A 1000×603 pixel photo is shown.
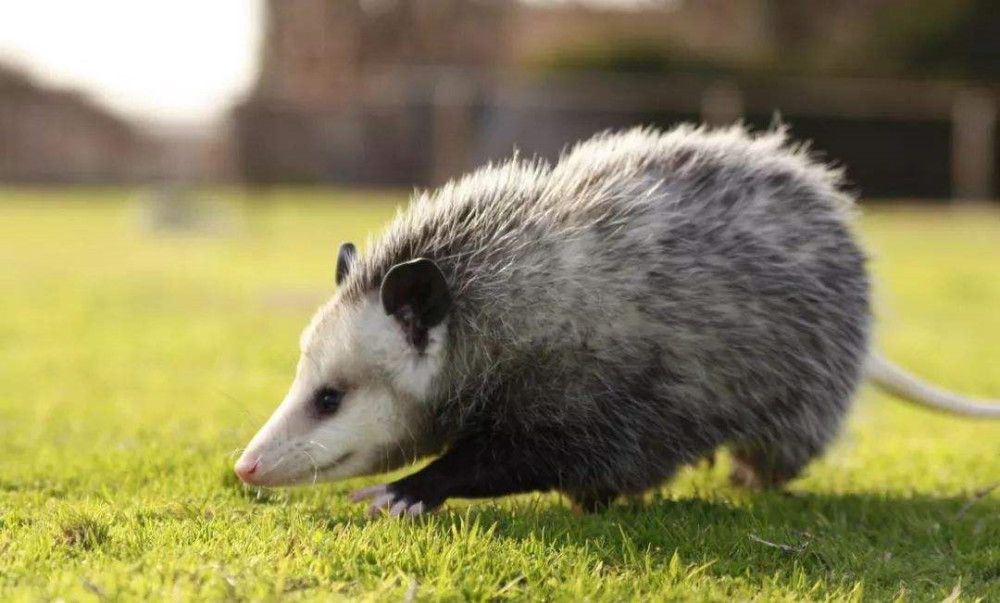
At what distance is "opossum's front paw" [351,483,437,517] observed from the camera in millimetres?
2570

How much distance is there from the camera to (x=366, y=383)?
2.72m

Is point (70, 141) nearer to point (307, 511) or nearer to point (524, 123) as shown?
point (524, 123)

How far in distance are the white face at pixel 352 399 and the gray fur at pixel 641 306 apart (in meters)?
0.07

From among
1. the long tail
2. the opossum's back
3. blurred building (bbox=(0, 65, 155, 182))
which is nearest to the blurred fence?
blurred building (bbox=(0, 65, 155, 182))

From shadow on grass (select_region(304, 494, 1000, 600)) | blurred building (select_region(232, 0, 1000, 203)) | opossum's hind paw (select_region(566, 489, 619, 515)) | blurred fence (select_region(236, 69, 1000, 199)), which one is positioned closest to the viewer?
shadow on grass (select_region(304, 494, 1000, 600))

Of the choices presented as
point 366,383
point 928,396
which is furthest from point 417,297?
point 928,396

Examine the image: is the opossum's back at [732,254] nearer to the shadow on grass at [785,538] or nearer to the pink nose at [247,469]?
the shadow on grass at [785,538]

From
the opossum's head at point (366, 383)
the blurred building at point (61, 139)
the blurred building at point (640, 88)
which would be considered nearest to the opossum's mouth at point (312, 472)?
the opossum's head at point (366, 383)

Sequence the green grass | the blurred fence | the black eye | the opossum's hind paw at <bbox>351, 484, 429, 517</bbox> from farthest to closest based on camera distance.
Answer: the blurred fence
the black eye
the opossum's hind paw at <bbox>351, 484, 429, 517</bbox>
the green grass

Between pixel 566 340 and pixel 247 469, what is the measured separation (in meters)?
0.80

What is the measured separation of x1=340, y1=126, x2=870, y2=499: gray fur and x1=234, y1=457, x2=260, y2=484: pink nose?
441 millimetres

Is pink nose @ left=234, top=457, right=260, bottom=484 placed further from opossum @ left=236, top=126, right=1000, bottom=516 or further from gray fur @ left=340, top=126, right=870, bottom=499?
gray fur @ left=340, top=126, right=870, bottom=499

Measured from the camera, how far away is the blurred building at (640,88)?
57.1 feet

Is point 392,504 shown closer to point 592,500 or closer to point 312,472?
point 312,472
